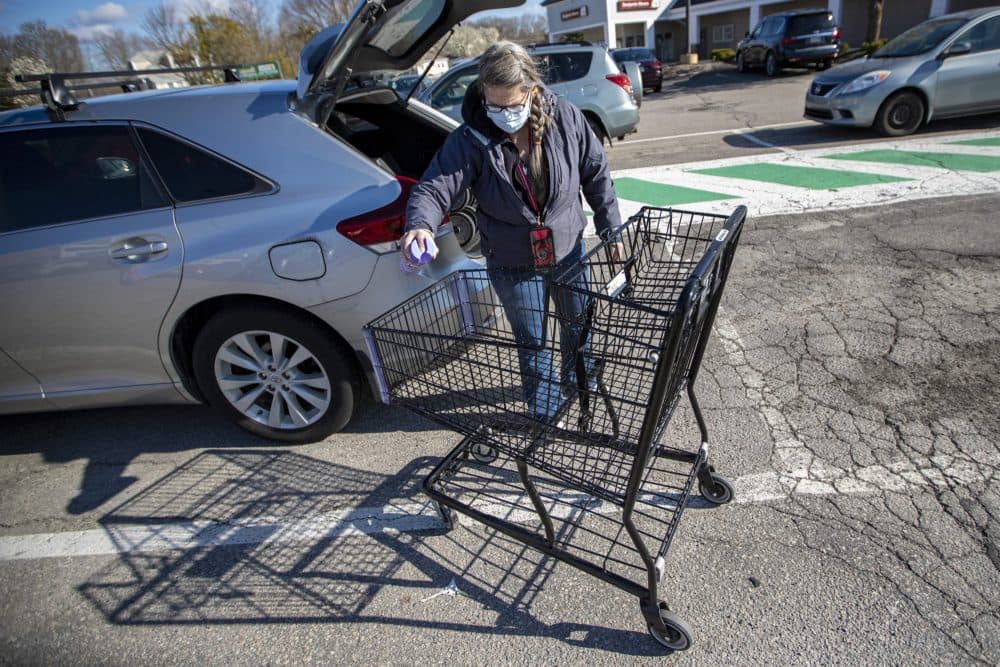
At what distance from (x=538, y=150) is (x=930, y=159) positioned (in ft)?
23.7

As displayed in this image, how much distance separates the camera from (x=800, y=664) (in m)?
1.89

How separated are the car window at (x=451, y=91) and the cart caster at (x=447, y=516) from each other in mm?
8914

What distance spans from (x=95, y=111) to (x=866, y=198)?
6.61m

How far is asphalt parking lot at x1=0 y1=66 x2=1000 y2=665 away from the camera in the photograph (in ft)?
6.82

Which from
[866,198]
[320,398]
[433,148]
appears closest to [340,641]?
[320,398]

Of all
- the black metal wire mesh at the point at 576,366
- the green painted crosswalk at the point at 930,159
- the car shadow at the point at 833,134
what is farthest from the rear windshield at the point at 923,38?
the black metal wire mesh at the point at 576,366

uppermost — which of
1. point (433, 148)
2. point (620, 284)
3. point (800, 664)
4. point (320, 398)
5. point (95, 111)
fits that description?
point (95, 111)

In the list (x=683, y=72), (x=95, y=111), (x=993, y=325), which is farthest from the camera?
(x=683, y=72)

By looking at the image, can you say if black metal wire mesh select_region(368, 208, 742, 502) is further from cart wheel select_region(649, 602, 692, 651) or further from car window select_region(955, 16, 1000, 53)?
car window select_region(955, 16, 1000, 53)

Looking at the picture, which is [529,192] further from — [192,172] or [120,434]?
[120,434]

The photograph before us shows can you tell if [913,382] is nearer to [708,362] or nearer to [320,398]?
[708,362]

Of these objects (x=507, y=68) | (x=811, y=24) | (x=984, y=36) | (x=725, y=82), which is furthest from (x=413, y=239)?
(x=725, y=82)

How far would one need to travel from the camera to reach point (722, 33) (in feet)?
132

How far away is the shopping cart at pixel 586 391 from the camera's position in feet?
6.05
